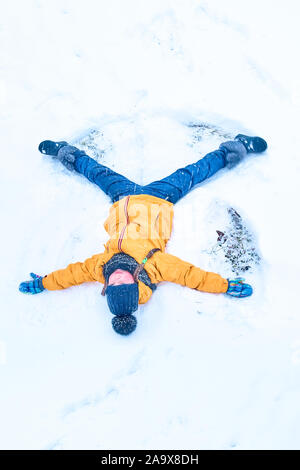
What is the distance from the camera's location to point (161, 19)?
4.92 m

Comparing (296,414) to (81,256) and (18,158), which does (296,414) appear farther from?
(18,158)

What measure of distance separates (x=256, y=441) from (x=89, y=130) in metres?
4.00

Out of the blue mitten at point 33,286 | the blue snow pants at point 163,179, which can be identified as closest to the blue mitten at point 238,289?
the blue snow pants at point 163,179

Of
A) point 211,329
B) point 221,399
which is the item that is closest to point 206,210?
point 211,329

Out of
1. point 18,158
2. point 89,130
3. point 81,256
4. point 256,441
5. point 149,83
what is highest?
point 149,83

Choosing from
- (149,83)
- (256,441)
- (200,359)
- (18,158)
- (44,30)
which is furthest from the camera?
(44,30)

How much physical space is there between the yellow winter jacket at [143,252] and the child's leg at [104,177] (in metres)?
0.21

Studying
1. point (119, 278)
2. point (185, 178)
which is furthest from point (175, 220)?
point (119, 278)

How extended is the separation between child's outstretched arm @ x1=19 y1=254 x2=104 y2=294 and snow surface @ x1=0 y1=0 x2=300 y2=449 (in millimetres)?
134

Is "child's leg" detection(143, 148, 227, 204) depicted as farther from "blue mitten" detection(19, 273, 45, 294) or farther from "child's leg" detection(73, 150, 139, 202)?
"blue mitten" detection(19, 273, 45, 294)

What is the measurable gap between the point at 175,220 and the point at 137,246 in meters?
0.75

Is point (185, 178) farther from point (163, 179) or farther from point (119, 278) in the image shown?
point (119, 278)

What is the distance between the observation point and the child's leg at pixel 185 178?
372cm

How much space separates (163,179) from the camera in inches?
151
